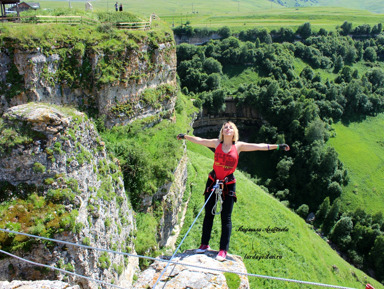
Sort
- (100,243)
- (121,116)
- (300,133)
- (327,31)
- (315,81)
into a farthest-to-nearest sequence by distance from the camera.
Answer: (327,31), (315,81), (300,133), (121,116), (100,243)

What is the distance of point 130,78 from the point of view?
24.7 meters

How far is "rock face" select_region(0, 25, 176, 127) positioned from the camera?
1912cm

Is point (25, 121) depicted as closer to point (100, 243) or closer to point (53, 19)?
point (100, 243)

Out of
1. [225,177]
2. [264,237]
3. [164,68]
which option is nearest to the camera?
[225,177]

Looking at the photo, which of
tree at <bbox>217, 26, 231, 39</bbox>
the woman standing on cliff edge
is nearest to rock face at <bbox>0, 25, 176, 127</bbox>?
the woman standing on cliff edge

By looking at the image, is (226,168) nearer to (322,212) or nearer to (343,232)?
(343,232)

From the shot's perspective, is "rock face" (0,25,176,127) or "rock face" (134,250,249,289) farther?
"rock face" (0,25,176,127)

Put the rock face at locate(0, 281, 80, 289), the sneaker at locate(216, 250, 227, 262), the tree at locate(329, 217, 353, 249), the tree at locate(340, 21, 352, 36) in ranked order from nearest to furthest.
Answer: the rock face at locate(0, 281, 80, 289), the sneaker at locate(216, 250, 227, 262), the tree at locate(329, 217, 353, 249), the tree at locate(340, 21, 352, 36)

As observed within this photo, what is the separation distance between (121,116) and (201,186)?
1092 cm

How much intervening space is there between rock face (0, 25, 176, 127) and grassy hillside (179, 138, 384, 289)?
9.79 m

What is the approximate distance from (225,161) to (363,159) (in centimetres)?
5830

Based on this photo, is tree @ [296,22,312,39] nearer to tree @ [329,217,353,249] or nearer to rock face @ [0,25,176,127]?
tree @ [329,217,353,249]

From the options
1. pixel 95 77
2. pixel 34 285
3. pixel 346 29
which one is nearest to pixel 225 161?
pixel 34 285

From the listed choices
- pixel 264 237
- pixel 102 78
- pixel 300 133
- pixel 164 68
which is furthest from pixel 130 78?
pixel 300 133
